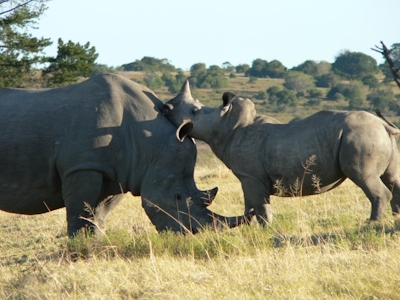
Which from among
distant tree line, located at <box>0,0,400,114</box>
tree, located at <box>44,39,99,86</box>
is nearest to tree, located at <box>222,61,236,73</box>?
distant tree line, located at <box>0,0,400,114</box>

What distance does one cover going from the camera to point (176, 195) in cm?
779

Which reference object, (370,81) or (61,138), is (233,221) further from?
(370,81)

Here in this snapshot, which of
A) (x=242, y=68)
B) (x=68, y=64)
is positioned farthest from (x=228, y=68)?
(x=68, y=64)

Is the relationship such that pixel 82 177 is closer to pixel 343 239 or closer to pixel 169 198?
pixel 169 198

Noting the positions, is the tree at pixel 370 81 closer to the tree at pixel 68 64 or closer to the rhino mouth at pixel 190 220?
the tree at pixel 68 64

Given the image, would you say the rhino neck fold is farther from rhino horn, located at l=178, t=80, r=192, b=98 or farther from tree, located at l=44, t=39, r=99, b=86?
tree, located at l=44, t=39, r=99, b=86

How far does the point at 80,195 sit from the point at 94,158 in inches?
15.4

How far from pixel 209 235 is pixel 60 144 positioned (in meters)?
1.79

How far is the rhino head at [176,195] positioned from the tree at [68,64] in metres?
20.0

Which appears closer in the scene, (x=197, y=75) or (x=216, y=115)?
(x=216, y=115)

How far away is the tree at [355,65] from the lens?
266ft

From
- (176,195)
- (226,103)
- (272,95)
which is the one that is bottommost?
(272,95)

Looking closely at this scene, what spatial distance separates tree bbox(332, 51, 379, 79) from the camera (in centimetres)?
8100

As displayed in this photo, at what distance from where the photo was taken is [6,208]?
26.0ft
